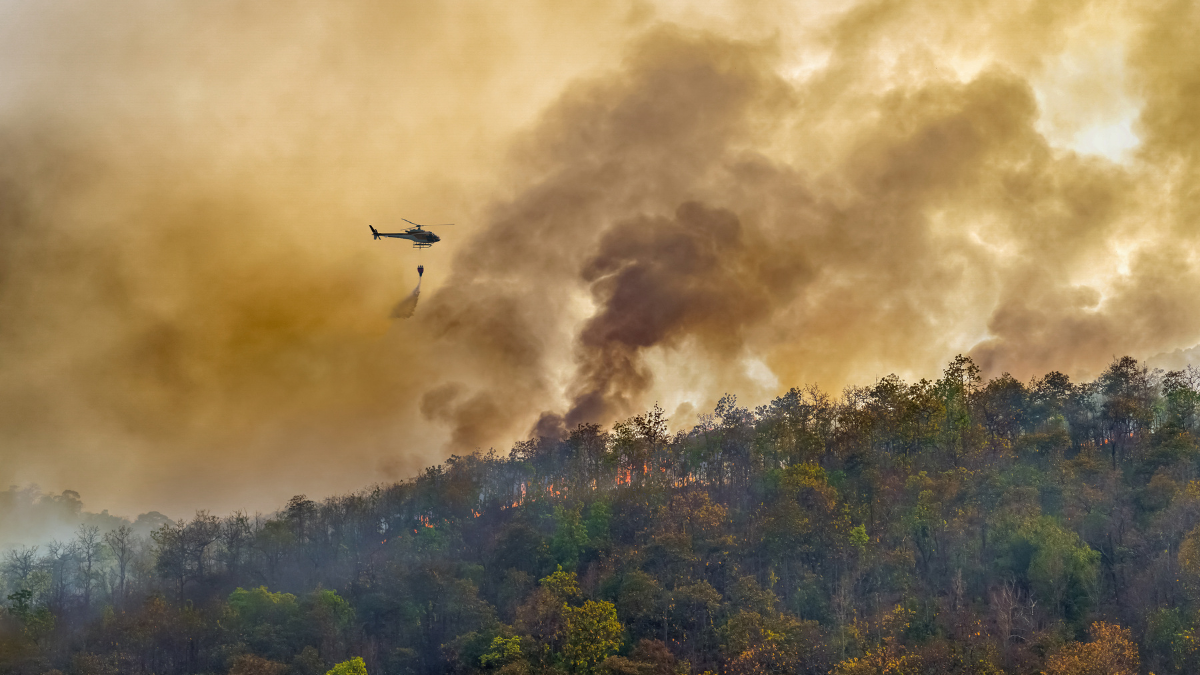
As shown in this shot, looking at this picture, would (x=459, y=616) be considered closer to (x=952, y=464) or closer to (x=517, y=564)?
(x=517, y=564)

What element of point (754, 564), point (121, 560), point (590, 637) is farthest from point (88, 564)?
point (754, 564)

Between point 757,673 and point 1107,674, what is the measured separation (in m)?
25.3

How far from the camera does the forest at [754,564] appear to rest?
74.8 metres

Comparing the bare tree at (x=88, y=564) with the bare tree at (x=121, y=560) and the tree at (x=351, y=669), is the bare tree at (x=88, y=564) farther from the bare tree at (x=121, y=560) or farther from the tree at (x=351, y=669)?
the tree at (x=351, y=669)

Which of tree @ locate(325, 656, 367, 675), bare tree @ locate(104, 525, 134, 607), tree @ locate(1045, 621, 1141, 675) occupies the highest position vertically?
bare tree @ locate(104, 525, 134, 607)

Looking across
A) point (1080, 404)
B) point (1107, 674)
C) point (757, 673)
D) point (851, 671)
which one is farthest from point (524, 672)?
point (1080, 404)

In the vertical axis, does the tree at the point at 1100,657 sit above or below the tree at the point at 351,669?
below

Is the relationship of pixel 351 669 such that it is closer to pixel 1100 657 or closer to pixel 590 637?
pixel 590 637

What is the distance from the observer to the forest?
74.8 m

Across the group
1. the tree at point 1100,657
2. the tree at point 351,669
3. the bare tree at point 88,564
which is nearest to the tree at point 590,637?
the tree at point 351,669

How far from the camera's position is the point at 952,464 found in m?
105

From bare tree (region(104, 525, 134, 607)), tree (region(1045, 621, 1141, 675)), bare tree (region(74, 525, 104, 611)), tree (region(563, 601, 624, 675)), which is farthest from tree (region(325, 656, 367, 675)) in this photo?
tree (region(1045, 621, 1141, 675))

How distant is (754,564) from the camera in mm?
95188

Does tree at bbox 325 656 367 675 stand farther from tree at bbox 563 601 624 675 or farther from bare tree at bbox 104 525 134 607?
bare tree at bbox 104 525 134 607
